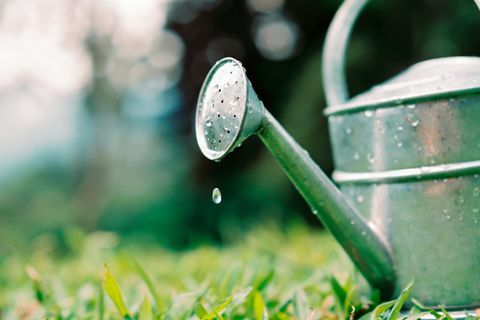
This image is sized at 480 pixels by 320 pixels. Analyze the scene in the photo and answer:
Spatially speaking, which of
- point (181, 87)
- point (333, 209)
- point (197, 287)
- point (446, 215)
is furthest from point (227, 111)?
point (181, 87)

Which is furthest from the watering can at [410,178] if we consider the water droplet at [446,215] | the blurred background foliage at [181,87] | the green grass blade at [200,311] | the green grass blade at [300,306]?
the blurred background foliage at [181,87]

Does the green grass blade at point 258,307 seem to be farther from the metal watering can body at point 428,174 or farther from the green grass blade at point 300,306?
the metal watering can body at point 428,174

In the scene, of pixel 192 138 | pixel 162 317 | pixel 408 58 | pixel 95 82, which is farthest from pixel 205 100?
pixel 95 82

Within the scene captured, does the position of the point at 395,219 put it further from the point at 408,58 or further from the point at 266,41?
the point at 266,41

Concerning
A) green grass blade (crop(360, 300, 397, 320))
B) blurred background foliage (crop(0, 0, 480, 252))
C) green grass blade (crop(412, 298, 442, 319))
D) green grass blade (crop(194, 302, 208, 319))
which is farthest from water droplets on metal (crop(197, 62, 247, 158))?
blurred background foliage (crop(0, 0, 480, 252))

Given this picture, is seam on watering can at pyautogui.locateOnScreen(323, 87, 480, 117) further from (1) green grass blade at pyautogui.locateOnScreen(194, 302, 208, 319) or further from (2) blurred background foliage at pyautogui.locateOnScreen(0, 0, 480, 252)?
(2) blurred background foliage at pyautogui.locateOnScreen(0, 0, 480, 252)

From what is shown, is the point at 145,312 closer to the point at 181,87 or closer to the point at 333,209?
the point at 333,209
